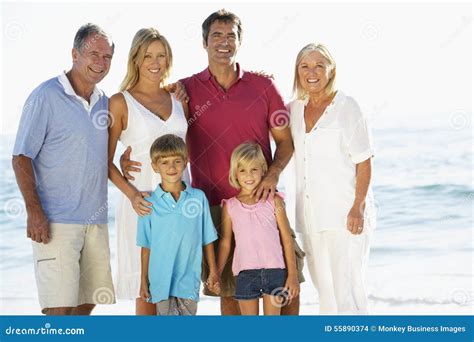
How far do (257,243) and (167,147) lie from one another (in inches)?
32.1

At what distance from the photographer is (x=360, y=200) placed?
5.15 meters

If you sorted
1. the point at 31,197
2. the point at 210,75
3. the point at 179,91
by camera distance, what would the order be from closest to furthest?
1. the point at 31,197
2. the point at 179,91
3. the point at 210,75

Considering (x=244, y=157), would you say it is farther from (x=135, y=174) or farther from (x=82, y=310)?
(x=82, y=310)

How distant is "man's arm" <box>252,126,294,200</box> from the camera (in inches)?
205

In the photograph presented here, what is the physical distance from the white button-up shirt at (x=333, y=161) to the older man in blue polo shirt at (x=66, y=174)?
1.26 meters

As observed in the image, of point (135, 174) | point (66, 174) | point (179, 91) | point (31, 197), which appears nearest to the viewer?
point (31, 197)

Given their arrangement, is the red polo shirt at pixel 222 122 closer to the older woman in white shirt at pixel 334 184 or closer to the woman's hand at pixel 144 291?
the older woman in white shirt at pixel 334 184

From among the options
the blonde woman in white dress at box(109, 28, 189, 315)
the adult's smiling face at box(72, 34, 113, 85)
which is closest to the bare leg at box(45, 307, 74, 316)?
the blonde woman in white dress at box(109, 28, 189, 315)

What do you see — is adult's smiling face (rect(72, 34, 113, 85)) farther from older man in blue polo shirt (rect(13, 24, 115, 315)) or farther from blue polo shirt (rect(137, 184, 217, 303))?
blue polo shirt (rect(137, 184, 217, 303))

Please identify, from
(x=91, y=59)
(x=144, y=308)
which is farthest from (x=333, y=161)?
(x=91, y=59)

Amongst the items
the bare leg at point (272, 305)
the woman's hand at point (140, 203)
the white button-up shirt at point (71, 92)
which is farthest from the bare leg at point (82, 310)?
the white button-up shirt at point (71, 92)

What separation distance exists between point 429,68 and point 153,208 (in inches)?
663

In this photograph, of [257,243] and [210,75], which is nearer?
[257,243]

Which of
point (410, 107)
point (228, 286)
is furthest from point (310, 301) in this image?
point (410, 107)
